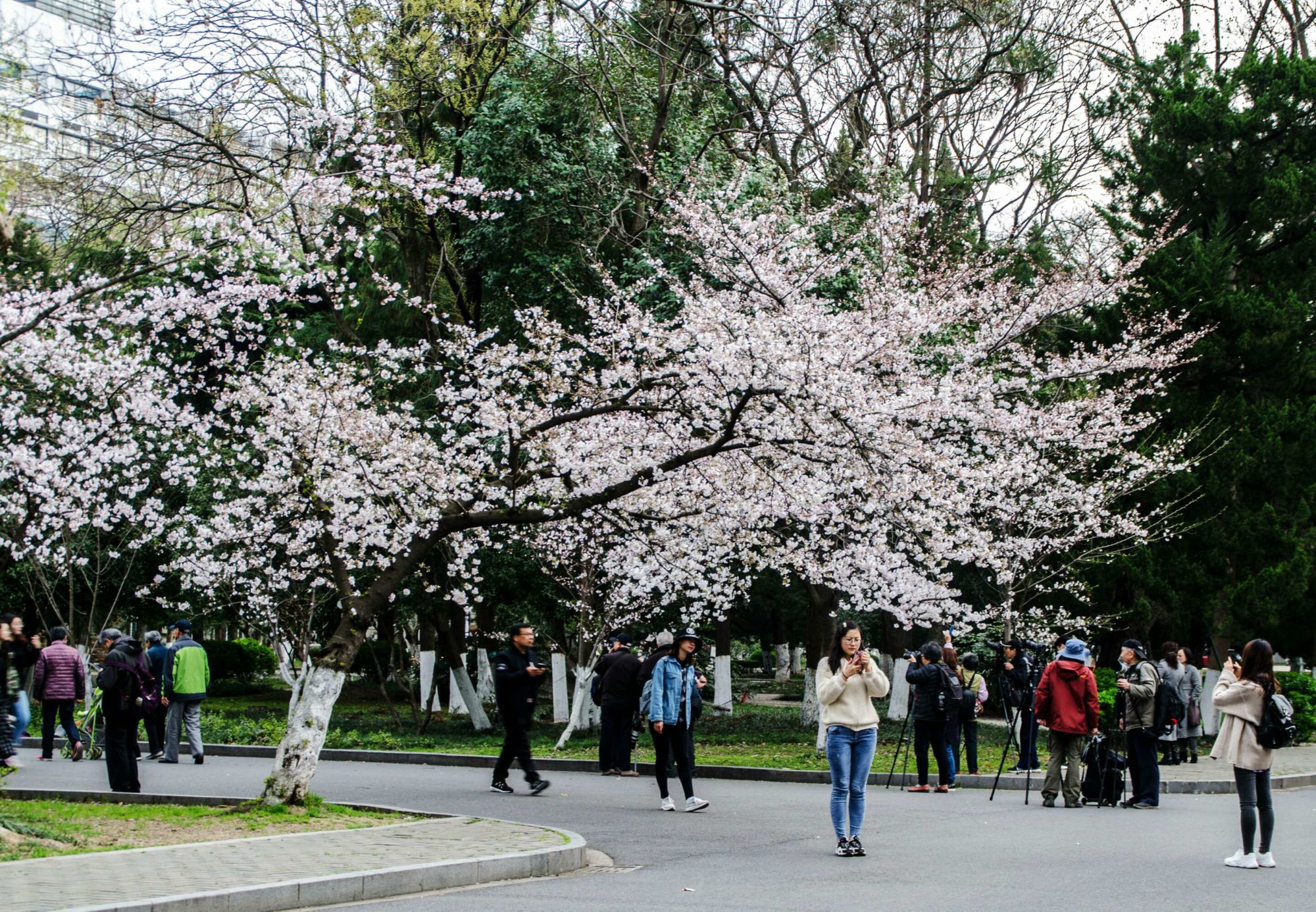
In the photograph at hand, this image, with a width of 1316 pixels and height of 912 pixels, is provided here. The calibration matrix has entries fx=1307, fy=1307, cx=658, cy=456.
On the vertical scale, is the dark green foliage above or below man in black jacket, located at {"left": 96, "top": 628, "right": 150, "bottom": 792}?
above

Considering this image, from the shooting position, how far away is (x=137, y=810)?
1101 cm

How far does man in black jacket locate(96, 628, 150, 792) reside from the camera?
40.8ft

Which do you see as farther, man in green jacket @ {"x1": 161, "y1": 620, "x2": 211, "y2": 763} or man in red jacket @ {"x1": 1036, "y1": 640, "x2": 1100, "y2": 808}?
man in green jacket @ {"x1": 161, "y1": 620, "x2": 211, "y2": 763}

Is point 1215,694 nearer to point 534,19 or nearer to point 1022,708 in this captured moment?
point 1022,708

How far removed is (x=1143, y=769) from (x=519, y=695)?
6443 mm

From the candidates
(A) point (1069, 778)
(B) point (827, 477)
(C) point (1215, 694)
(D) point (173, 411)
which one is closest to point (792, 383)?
(B) point (827, 477)

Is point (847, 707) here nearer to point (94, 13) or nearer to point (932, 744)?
point (932, 744)

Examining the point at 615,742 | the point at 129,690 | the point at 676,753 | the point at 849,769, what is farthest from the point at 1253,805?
the point at 129,690

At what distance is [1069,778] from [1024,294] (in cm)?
990

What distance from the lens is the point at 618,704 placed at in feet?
52.4

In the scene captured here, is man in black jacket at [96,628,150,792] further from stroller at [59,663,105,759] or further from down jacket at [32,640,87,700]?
stroller at [59,663,105,759]

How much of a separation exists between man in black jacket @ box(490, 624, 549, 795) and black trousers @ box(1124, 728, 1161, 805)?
602cm

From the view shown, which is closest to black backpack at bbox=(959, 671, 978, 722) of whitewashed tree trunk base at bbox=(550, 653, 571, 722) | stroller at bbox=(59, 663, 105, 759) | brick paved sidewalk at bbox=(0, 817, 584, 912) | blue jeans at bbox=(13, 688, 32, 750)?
brick paved sidewalk at bbox=(0, 817, 584, 912)

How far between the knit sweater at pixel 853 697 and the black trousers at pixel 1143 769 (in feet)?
17.3
